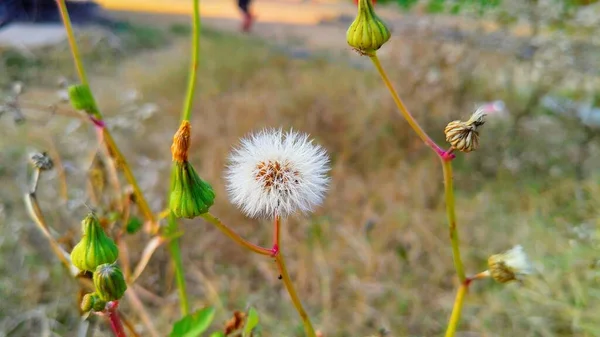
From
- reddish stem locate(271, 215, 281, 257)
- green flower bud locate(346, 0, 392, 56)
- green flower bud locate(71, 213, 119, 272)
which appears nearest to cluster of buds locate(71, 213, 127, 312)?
green flower bud locate(71, 213, 119, 272)

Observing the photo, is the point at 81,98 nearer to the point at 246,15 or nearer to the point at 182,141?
the point at 182,141

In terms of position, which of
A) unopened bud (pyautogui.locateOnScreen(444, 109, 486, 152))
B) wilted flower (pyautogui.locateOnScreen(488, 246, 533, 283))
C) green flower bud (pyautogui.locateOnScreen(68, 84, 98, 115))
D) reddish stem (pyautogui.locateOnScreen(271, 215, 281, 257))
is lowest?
reddish stem (pyautogui.locateOnScreen(271, 215, 281, 257))

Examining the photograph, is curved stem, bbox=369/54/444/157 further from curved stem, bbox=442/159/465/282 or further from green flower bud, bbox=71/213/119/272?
green flower bud, bbox=71/213/119/272

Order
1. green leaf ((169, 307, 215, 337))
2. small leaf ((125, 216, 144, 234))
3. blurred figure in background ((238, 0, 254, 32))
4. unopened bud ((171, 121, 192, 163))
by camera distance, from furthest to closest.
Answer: blurred figure in background ((238, 0, 254, 32))
small leaf ((125, 216, 144, 234))
green leaf ((169, 307, 215, 337))
unopened bud ((171, 121, 192, 163))

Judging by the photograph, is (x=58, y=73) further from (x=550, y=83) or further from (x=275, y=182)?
(x=275, y=182)

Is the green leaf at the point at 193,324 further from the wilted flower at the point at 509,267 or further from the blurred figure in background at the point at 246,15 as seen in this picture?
the blurred figure in background at the point at 246,15

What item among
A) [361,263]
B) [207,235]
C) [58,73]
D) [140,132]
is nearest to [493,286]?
[361,263]
